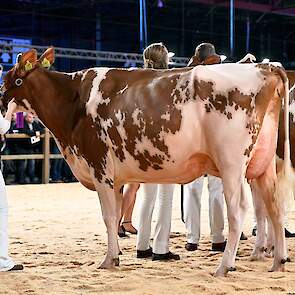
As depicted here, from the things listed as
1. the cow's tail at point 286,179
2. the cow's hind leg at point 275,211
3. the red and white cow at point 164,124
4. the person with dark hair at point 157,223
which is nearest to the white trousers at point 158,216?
the person with dark hair at point 157,223

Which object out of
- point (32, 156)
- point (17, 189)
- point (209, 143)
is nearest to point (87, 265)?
point (209, 143)

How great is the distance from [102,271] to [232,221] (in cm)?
108

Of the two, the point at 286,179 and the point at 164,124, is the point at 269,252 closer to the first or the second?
the point at 286,179

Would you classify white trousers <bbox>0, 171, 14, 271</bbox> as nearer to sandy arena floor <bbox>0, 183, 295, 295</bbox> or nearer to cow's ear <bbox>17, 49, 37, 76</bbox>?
sandy arena floor <bbox>0, 183, 295, 295</bbox>

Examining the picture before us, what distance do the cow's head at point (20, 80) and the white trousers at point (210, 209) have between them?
173 centimetres

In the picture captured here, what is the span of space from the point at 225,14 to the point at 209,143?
20.0m

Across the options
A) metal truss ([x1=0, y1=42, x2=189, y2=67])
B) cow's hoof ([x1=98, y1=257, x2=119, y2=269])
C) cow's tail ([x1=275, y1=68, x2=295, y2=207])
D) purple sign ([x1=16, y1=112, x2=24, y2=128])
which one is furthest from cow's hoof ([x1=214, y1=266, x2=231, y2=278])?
metal truss ([x1=0, y1=42, x2=189, y2=67])

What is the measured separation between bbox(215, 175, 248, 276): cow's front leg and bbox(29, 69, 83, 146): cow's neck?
1.42 metres

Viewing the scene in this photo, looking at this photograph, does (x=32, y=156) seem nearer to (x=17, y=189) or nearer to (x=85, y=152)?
(x=17, y=189)

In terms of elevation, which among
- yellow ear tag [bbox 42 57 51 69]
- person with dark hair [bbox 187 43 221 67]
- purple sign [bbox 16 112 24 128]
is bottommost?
purple sign [bbox 16 112 24 128]

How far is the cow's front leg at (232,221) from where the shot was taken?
5027mm

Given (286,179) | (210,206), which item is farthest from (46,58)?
(286,179)

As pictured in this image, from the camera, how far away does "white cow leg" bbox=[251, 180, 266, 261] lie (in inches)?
229

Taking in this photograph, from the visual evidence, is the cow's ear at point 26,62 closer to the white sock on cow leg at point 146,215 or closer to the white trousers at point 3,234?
the white trousers at point 3,234
